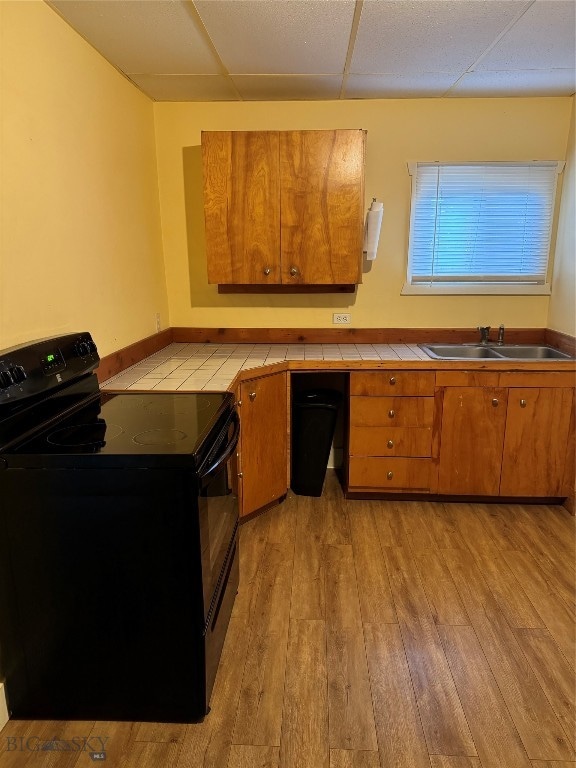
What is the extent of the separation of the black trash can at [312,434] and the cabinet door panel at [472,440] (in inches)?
25.9

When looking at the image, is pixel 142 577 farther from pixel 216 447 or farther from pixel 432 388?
pixel 432 388

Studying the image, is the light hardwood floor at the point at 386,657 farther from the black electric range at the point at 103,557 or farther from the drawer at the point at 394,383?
the drawer at the point at 394,383

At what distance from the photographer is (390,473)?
9.18ft

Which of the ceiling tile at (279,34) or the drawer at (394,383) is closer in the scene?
the ceiling tile at (279,34)

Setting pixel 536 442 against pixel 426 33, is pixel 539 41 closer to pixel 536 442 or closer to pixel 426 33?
pixel 426 33

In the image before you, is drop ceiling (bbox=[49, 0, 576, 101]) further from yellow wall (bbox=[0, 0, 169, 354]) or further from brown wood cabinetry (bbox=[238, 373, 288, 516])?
brown wood cabinetry (bbox=[238, 373, 288, 516])

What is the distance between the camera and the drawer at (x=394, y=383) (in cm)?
266

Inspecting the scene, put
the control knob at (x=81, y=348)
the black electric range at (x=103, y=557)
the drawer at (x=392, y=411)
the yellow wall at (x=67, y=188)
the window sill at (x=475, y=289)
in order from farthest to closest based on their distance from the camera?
the window sill at (x=475, y=289) < the drawer at (x=392, y=411) < the control knob at (x=81, y=348) < the yellow wall at (x=67, y=188) < the black electric range at (x=103, y=557)

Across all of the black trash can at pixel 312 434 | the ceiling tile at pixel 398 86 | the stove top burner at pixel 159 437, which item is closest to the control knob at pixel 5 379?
the stove top burner at pixel 159 437

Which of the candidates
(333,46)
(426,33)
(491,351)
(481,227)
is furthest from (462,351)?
(333,46)

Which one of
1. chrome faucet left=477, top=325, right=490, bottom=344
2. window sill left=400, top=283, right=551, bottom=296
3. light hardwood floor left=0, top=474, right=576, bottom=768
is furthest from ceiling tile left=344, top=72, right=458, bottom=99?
light hardwood floor left=0, top=474, right=576, bottom=768

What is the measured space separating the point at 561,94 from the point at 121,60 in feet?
8.17

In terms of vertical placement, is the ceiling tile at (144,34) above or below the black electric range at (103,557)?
above

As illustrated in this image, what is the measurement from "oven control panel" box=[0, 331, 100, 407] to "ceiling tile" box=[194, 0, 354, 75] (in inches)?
54.4
